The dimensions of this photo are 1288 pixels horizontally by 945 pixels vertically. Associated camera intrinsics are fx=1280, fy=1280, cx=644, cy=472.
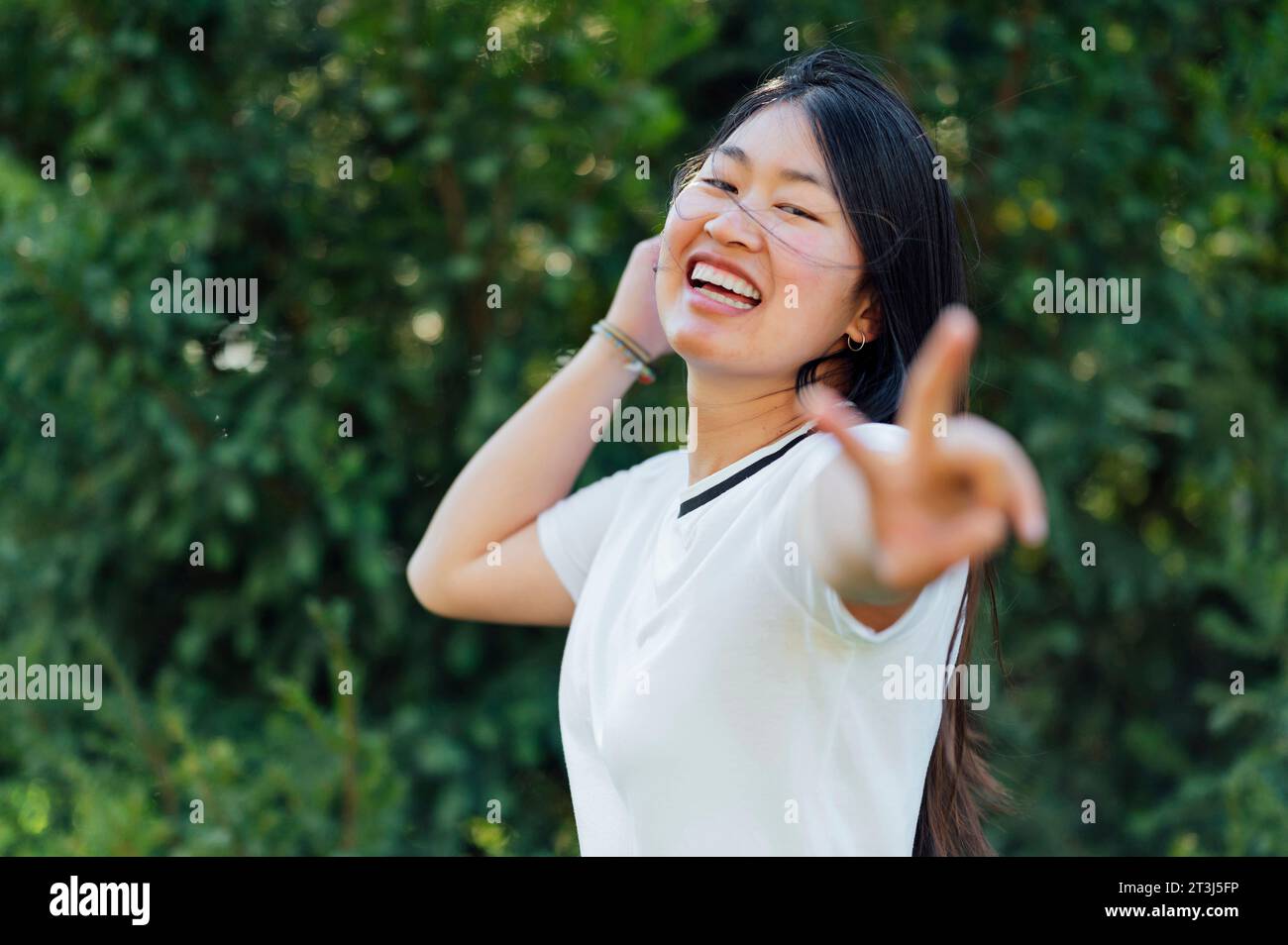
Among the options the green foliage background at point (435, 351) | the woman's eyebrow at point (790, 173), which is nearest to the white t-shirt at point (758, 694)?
the woman's eyebrow at point (790, 173)

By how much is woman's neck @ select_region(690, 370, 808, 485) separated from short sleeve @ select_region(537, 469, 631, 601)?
25cm

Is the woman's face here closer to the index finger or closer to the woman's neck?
the woman's neck

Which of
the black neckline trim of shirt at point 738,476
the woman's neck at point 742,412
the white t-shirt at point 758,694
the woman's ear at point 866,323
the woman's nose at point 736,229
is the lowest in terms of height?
the white t-shirt at point 758,694

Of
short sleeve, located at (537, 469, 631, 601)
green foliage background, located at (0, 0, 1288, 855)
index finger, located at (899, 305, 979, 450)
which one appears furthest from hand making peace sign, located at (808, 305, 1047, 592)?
green foliage background, located at (0, 0, 1288, 855)

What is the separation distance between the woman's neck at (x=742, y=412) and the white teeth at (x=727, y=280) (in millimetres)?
87

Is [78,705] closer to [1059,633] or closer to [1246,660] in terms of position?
[1059,633]

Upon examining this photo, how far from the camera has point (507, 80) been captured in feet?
9.30

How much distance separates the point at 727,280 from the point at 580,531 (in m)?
0.43

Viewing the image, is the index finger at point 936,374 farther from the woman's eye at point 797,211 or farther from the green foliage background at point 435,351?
the green foliage background at point 435,351

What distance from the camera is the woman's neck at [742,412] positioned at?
127cm
